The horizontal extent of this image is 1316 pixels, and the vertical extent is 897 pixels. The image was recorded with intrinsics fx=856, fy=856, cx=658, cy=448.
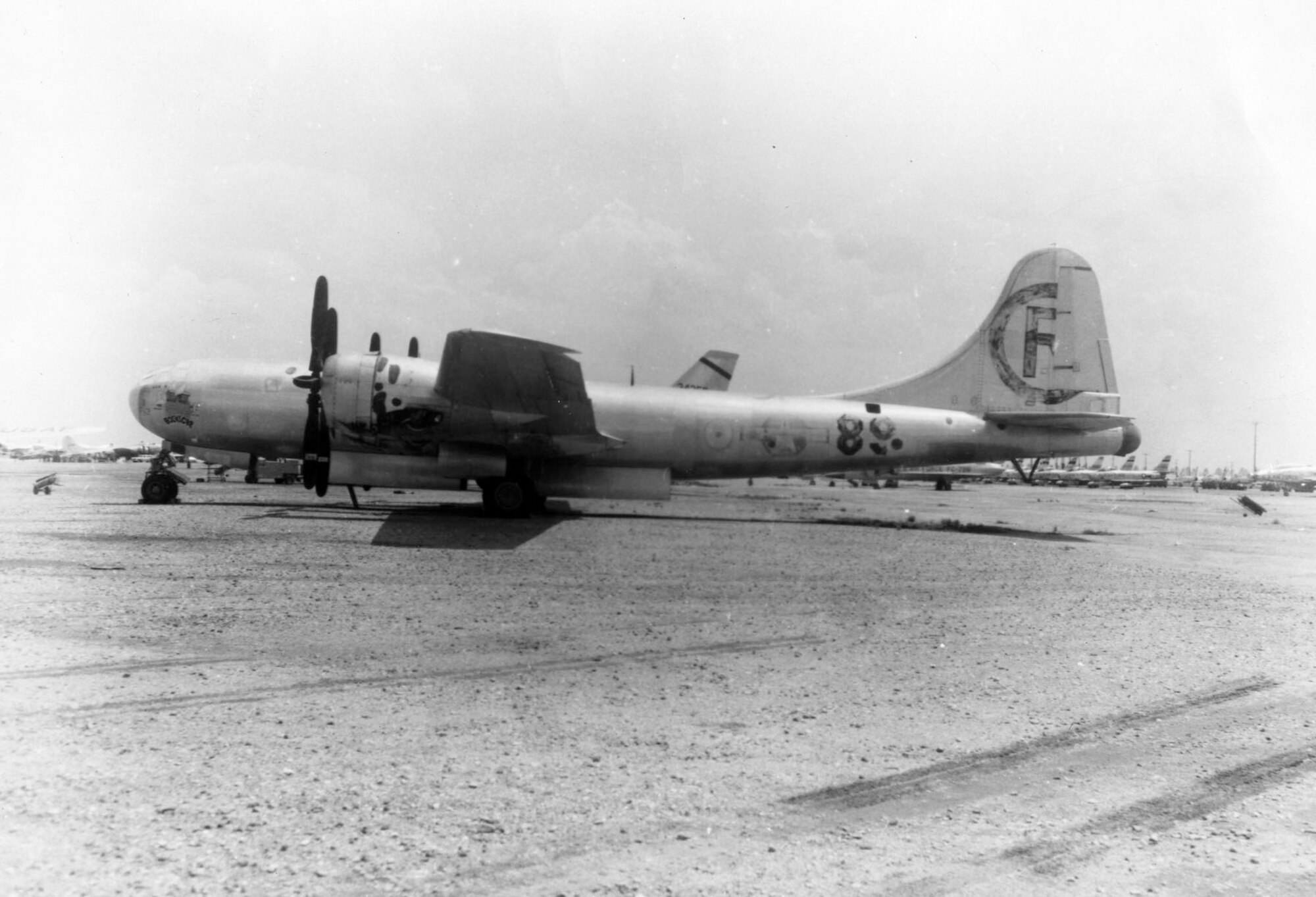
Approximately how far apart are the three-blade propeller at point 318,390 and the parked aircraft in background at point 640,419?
0.10 feet

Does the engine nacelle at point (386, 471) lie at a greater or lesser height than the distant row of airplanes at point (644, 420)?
lesser

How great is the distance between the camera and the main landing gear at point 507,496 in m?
18.5

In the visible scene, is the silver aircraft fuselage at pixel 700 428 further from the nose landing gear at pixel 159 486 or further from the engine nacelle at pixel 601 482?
the nose landing gear at pixel 159 486

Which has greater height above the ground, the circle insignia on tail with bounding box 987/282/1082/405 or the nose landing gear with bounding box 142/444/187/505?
the circle insignia on tail with bounding box 987/282/1082/405

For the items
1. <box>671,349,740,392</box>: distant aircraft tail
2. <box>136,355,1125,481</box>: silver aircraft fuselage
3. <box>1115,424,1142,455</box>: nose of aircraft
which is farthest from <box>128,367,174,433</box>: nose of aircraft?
→ <box>1115,424,1142,455</box>: nose of aircraft

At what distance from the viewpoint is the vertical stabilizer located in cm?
1930

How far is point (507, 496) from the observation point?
60.6 ft

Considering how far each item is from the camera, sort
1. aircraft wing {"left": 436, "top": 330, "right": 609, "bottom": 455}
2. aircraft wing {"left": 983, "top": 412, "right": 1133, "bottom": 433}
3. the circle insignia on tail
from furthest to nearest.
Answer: the circle insignia on tail → aircraft wing {"left": 983, "top": 412, "right": 1133, "bottom": 433} → aircraft wing {"left": 436, "top": 330, "right": 609, "bottom": 455}

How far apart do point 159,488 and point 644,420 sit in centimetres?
1153

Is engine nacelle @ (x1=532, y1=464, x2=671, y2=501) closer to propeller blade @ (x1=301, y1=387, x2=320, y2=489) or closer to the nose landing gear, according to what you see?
propeller blade @ (x1=301, y1=387, x2=320, y2=489)

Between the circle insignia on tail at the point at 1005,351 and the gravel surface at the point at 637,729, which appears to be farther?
the circle insignia on tail at the point at 1005,351

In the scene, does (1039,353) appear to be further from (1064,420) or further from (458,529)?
(458,529)

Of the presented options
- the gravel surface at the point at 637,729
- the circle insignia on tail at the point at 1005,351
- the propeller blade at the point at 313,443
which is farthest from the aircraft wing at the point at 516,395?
the circle insignia on tail at the point at 1005,351

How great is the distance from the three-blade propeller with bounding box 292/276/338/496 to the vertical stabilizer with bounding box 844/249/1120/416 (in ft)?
44.7
